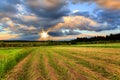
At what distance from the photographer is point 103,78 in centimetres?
1414

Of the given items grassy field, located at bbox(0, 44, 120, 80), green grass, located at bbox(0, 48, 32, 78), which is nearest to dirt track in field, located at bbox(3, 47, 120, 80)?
grassy field, located at bbox(0, 44, 120, 80)

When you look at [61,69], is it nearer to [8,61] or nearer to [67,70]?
[67,70]

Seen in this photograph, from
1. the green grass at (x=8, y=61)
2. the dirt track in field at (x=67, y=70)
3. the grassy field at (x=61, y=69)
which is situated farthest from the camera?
the green grass at (x=8, y=61)

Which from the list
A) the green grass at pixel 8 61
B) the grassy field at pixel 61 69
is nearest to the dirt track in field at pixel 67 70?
the grassy field at pixel 61 69

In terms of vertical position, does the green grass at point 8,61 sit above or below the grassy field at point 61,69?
above

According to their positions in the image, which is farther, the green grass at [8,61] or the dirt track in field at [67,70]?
the green grass at [8,61]

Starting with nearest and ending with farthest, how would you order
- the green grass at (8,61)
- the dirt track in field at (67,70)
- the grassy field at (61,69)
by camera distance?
the dirt track in field at (67,70) < the grassy field at (61,69) < the green grass at (8,61)

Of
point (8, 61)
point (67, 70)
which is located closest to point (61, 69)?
point (67, 70)

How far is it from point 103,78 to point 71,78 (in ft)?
6.68

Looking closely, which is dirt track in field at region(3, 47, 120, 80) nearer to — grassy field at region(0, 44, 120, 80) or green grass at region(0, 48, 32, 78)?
grassy field at region(0, 44, 120, 80)

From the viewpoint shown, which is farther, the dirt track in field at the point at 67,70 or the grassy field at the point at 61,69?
the grassy field at the point at 61,69

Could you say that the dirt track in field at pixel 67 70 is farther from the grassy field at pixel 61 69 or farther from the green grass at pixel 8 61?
the green grass at pixel 8 61

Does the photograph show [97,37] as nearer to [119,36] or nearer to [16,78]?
[119,36]

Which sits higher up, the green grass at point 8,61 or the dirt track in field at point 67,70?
the green grass at point 8,61
